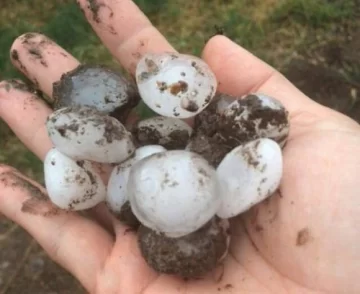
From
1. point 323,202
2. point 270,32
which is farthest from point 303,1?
point 323,202

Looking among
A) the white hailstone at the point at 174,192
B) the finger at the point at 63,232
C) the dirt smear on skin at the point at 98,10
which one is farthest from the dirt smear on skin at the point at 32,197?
the dirt smear on skin at the point at 98,10

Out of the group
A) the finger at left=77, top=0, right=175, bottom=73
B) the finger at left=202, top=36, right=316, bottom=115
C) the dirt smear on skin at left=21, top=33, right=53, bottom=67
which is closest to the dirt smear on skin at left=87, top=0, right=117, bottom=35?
the finger at left=77, top=0, right=175, bottom=73

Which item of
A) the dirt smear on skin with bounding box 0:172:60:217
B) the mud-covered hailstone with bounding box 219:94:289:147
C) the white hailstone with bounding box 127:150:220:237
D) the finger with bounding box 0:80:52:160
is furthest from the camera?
the finger with bounding box 0:80:52:160

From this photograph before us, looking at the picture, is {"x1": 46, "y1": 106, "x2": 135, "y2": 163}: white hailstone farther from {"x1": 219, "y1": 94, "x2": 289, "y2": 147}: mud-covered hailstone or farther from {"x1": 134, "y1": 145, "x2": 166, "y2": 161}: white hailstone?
{"x1": 219, "y1": 94, "x2": 289, "y2": 147}: mud-covered hailstone

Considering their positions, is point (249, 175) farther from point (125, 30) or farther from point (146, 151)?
point (125, 30)

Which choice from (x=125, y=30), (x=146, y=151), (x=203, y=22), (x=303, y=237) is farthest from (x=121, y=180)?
(x=203, y=22)
